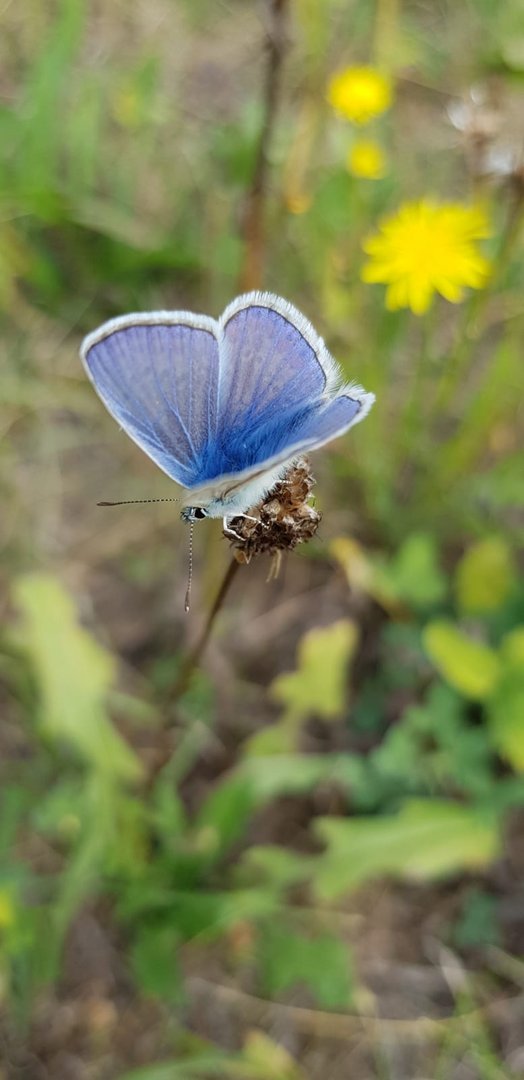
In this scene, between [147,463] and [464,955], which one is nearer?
[464,955]

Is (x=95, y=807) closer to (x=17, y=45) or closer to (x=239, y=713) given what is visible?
(x=239, y=713)

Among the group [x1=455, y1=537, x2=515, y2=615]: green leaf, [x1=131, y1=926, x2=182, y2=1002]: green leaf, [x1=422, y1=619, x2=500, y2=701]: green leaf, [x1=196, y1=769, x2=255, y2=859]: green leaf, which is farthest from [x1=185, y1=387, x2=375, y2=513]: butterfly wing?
[x1=131, y1=926, x2=182, y2=1002]: green leaf

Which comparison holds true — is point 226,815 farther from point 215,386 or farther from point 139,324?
point 139,324

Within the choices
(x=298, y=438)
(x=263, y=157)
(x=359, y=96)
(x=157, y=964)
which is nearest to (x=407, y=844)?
(x=157, y=964)

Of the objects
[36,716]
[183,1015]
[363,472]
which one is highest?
[363,472]

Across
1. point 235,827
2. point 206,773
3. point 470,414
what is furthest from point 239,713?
point 470,414

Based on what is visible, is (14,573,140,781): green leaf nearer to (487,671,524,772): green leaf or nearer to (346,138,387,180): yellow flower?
(487,671,524,772): green leaf

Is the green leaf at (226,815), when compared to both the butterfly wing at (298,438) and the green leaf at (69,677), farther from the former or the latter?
the butterfly wing at (298,438)
